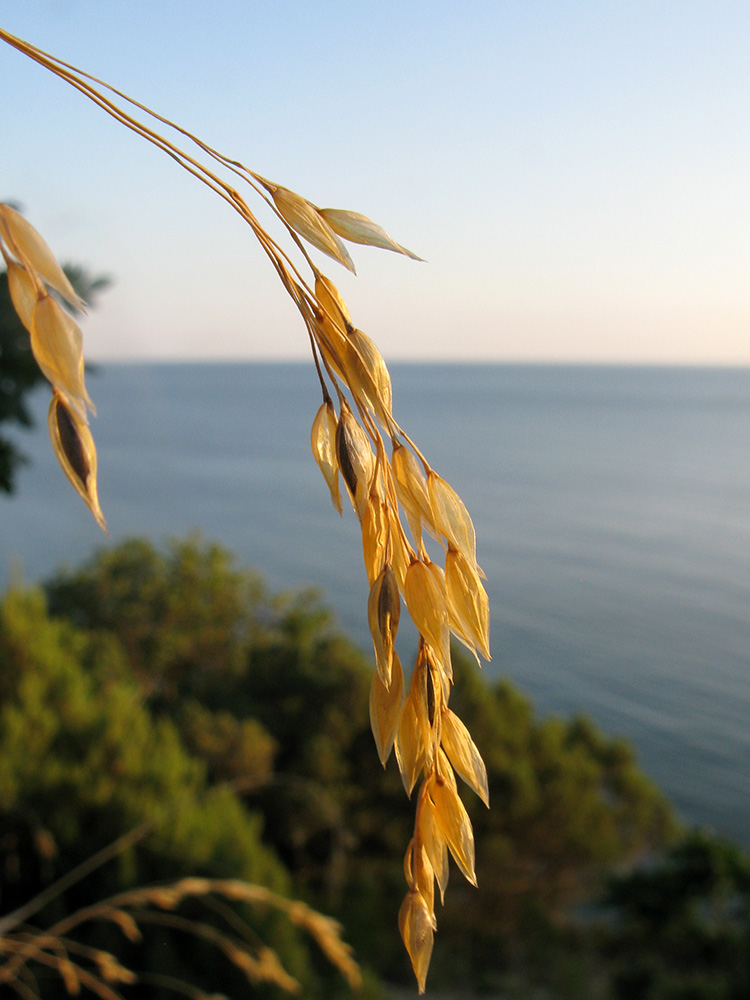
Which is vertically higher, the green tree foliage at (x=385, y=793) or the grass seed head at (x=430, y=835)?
the grass seed head at (x=430, y=835)

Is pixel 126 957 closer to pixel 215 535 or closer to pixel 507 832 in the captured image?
pixel 507 832

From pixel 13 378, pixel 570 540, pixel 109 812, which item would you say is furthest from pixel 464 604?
pixel 570 540

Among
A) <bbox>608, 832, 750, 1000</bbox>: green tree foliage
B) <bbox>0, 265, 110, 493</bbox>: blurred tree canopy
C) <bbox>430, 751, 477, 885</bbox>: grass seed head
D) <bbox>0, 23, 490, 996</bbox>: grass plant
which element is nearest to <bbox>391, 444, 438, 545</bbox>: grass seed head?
<bbox>0, 23, 490, 996</bbox>: grass plant

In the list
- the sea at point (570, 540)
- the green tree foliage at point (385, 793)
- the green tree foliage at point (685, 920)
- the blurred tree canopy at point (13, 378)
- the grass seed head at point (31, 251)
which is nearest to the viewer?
the grass seed head at point (31, 251)

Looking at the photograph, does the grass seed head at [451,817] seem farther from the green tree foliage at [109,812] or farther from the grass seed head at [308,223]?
the green tree foliage at [109,812]

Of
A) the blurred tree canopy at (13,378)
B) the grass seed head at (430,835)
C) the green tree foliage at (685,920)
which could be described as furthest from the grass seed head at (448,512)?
the green tree foliage at (685,920)

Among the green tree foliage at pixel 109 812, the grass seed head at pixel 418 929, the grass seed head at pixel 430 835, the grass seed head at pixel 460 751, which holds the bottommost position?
the green tree foliage at pixel 109 812

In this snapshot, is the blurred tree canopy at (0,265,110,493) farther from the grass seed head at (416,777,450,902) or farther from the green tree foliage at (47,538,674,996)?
the green tree foliage at (47,538,674,996)

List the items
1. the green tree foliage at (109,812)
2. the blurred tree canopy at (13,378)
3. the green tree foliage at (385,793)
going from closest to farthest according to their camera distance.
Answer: the blurred tree canopy at (13,378) → the green tree foliage at (109,812) → the green tree foliage at (385,793)
